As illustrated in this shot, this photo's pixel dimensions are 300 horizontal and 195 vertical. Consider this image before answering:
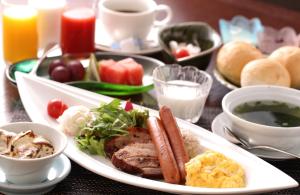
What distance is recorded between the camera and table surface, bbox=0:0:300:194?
1.44 meters

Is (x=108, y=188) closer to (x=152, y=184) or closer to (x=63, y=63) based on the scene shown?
(x=152, y=184)

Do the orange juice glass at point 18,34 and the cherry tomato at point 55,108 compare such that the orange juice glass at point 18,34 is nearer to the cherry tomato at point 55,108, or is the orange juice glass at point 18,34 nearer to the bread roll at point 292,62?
the cherry tomato at point 55,108

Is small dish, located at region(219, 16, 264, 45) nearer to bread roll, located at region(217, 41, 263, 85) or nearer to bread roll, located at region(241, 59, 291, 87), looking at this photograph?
bread roll, located at region(217, 41, 263, 85)

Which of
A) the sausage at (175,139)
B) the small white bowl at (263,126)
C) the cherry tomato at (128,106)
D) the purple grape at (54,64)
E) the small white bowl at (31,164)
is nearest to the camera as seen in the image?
the small white bowl at (31,164)

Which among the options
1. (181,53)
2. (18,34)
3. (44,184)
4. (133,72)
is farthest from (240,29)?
(44,184)

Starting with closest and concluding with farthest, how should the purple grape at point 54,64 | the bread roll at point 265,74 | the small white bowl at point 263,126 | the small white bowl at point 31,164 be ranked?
the small white bowl at point 31,164 < the small white bowl at point 263,126 < the bread roll at point 265,74 < the purple grape at point 54,64

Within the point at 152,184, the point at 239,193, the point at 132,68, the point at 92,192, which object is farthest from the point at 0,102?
the point at 239,193

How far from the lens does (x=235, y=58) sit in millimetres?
1930

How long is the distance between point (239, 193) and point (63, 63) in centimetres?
83

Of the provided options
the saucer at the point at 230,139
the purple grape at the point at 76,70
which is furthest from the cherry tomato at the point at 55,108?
the saucer at the point at 230,139

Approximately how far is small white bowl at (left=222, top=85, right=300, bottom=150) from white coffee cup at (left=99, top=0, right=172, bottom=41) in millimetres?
641


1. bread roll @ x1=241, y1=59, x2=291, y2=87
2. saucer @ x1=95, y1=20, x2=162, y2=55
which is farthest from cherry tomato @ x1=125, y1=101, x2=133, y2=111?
saucer @ x1=95, y1=20, x2=162, y2=55

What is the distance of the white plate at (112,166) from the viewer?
4.37ft

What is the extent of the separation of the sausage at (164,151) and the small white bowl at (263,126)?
21 cm
